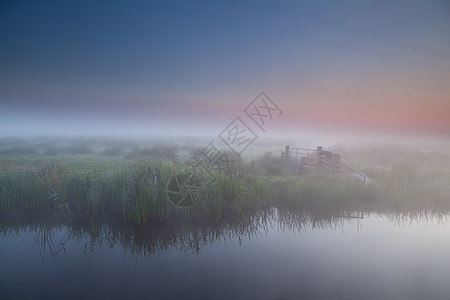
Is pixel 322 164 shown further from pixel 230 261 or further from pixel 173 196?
pixel 230 261

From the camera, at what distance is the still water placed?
16.1 feet

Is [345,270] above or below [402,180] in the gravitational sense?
below

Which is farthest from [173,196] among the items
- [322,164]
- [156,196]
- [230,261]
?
[322,164]

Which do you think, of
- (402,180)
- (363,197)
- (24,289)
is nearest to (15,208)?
(24,289)

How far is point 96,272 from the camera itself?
17.9 feet

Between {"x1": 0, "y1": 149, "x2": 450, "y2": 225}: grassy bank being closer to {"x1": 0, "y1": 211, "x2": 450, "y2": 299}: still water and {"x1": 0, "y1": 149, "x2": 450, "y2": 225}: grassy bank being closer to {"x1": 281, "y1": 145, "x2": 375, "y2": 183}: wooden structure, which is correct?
{"x1": 0, "y1": 211, "x2": 450, "y2": 299}: still water

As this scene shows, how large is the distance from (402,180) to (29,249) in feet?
52.5

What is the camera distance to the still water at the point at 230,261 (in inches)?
194

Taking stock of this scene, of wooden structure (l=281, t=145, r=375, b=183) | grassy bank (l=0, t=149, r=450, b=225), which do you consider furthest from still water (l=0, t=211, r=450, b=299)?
wooden structure (l=281, t=145, r=375, b=183)

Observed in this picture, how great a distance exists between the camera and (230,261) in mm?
6102

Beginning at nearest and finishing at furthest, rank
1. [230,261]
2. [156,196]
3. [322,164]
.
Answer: [230,261], [156,196], [322,164]

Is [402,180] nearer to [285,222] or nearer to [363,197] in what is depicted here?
[363,197]

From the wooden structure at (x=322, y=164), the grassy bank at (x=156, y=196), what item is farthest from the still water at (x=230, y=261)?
the wooden structure at (x=322, y=164)

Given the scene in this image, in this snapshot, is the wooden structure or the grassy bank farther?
the wooden structure
